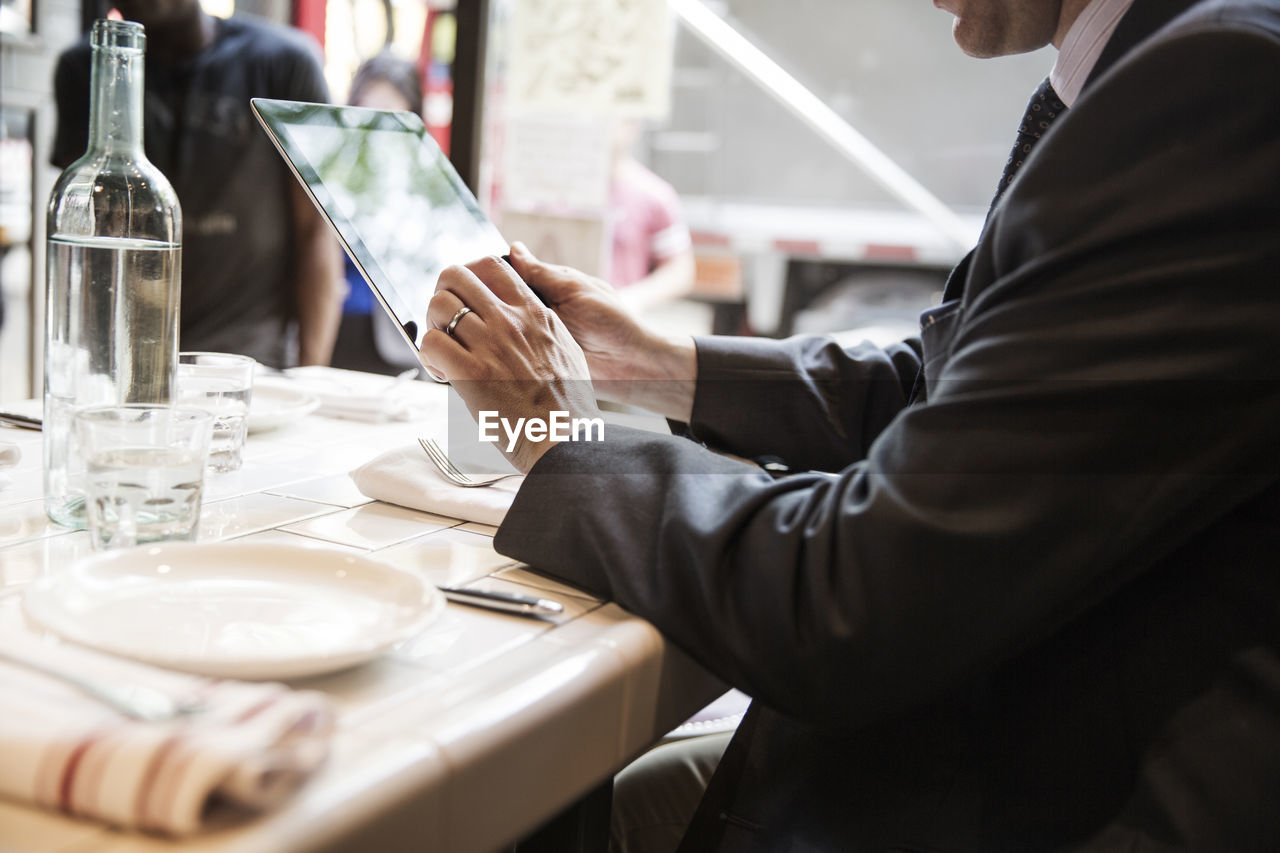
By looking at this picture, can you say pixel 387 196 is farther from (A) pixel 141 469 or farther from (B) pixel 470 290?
(A) pixel 141 469

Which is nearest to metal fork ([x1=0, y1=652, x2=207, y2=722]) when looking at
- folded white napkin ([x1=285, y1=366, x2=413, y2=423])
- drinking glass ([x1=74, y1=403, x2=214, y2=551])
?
drinking glass ([x1=74, y1=403, x2=214, y2=551])

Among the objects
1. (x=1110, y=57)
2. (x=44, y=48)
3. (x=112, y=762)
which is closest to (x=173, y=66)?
(x=44, y=48)

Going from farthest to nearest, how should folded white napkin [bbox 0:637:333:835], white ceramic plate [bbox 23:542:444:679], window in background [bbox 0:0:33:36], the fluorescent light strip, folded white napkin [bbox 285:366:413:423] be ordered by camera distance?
the fluorescent light strip → window in background [bbox 0:0:33:36] → folded white napkin [bbox 285:366:413:423] → white ceramic plate [bbox 23:542:444:679] → folded white napkin [bbox 0:637:333:835]

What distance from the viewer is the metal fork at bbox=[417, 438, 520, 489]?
0.94 m

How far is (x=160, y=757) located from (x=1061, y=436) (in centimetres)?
48

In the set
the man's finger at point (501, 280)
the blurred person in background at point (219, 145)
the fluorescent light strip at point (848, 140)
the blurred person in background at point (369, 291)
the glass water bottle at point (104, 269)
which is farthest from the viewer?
the fluorescent light strip at point (848, 140)

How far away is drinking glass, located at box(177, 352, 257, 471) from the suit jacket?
372 mm

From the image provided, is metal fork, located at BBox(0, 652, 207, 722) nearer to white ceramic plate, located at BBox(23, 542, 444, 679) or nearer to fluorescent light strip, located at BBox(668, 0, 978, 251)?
white ceramic plate, located at BBox(23, 542, 444, 679)

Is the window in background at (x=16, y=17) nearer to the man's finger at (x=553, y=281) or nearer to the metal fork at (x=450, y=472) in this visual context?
the man's finger at (x=553, y=281)

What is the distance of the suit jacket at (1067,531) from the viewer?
0.60 m

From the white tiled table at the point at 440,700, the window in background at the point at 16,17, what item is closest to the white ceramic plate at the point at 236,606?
the white tiled table at the point at 440,700

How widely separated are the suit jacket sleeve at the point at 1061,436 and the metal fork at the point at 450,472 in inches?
12.3

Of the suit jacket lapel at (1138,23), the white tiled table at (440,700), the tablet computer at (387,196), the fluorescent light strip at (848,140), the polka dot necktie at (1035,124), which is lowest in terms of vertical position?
the white tiled table at (440,700)

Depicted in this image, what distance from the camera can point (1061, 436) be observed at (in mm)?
617
